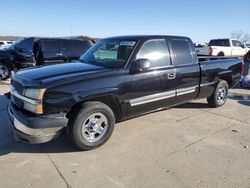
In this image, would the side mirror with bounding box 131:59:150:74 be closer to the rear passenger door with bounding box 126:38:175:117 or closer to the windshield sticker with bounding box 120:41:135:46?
the rear passenger door with bounding box 126:38:175:117

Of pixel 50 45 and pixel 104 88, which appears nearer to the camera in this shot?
pixel 104 88

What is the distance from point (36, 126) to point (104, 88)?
114cm

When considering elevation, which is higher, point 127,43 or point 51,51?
point 127,43

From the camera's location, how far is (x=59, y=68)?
440cm

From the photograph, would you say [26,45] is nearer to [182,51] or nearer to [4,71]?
[4,71]

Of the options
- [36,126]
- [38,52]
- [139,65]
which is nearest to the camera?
[36,126]

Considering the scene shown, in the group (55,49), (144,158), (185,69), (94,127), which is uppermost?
(55,49)

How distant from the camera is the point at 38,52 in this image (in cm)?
1062

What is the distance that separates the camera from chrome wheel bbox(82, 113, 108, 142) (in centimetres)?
395

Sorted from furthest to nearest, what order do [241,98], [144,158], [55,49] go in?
[55,49] → [241,98] → [144,158]

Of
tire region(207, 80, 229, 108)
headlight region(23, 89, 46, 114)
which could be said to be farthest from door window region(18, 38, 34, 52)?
headlight region(23, 89, 46, 114)

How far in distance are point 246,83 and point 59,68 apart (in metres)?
7.30

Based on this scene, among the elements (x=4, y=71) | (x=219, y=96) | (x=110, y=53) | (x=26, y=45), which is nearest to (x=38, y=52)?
(x=26, y=45)

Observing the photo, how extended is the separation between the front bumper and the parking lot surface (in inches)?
14.9
